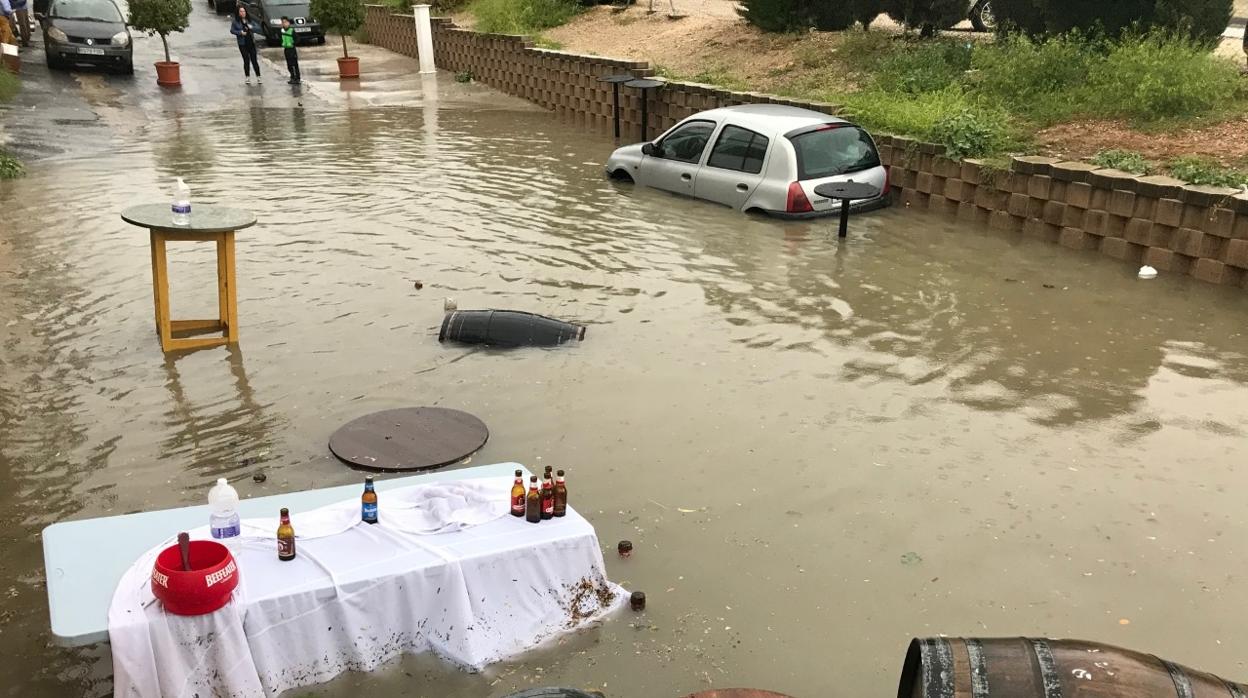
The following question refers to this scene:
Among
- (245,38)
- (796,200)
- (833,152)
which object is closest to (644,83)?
(833,152)

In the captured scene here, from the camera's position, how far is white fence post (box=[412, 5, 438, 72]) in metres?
25.3

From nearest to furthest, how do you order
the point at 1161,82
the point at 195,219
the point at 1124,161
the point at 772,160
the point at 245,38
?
the point at 195,219
the point at 1124,161
the point at 1161,82
the point at 772,160
the point at 245,38

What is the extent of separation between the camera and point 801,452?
6445 mm

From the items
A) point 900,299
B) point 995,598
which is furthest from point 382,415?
point 900,299

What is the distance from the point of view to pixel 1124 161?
10648 mm

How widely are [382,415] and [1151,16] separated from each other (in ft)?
39.0

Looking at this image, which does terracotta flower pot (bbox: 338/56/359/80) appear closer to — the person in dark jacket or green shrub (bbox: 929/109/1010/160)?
the person in dark jacket

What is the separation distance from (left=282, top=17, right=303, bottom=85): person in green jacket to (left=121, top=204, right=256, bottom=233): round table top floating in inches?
652

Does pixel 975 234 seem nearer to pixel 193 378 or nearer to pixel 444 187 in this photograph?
pixel 444 187

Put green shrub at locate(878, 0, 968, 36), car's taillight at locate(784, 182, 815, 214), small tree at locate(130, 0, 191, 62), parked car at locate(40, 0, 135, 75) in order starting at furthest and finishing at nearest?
1. parked car at locate(40, 0, 135, 75)
2. small tree at locate(130, 0, 191, 62)
3. green shrub at locate(878, 0, 968, 36)
4. car's taillight at locate(784, 182, 815, 214)

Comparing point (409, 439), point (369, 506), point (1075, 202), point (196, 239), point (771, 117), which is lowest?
point (409, 439)

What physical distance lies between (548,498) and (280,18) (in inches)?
1155

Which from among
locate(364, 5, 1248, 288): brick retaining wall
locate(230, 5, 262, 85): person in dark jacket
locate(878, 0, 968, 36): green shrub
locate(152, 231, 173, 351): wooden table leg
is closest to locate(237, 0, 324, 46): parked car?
locate(230, 5, 262, 85): person in dark jacket

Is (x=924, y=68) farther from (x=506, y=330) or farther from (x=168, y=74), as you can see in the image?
(x=168, y=74)
